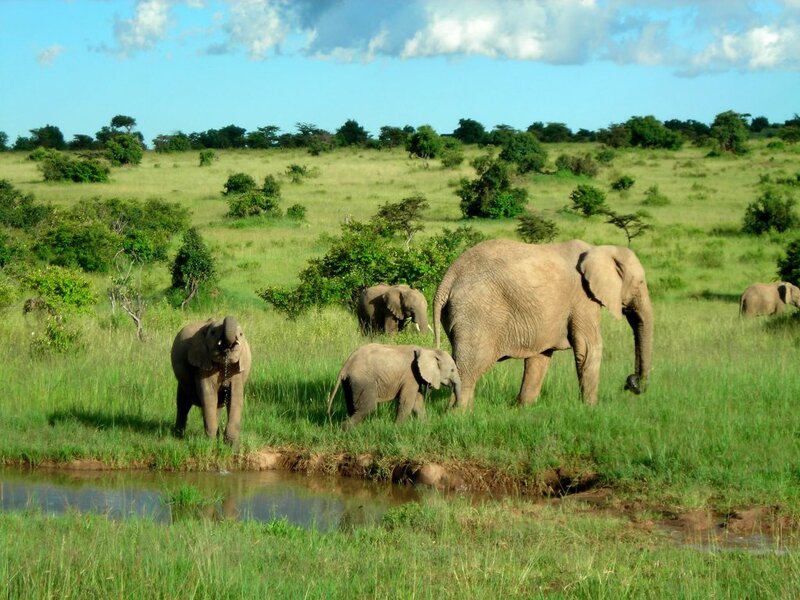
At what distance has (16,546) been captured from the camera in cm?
529

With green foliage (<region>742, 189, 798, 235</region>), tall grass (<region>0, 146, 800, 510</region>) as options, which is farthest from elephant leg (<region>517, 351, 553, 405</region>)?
green foliage (<region>742, 189, 798, 235</region>)

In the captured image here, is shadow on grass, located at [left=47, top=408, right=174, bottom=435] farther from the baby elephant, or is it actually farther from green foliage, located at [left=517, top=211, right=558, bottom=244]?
green foliage, located at [left=517, top=211, right=558, bottom=244]

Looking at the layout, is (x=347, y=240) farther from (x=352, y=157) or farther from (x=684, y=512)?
(x=352, y=157)

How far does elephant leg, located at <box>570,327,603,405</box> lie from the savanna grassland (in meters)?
0.21

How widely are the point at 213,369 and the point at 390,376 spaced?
1488 millimetres

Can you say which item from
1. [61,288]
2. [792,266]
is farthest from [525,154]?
[61,288]

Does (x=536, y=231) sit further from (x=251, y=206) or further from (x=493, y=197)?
(x=251, y=206)

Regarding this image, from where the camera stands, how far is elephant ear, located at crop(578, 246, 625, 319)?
10172 mm

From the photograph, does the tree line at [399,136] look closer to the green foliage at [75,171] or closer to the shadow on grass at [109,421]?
the green foliage at [75,171]

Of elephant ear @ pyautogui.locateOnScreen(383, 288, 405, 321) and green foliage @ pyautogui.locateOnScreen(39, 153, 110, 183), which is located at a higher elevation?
green foliage @ pyautogui.locateOnScreen(39, 153, 110, 183)

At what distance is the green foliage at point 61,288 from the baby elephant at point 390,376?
17.1 feet

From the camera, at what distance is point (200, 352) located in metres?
8.76

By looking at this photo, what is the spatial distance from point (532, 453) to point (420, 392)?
1422 mm

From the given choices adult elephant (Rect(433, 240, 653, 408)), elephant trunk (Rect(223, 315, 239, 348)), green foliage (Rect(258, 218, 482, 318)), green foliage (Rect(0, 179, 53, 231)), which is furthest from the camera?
green foliage (Rect(0, 179, 53, 231))
